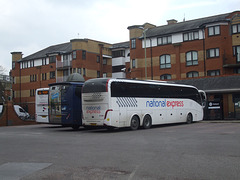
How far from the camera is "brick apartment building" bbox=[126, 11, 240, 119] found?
31.8 metres

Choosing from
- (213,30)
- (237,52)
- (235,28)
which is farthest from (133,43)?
(237,52)

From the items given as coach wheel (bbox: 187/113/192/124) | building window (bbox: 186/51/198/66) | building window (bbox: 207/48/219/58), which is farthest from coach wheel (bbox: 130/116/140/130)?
building window (bbox: 186/51/198/66)

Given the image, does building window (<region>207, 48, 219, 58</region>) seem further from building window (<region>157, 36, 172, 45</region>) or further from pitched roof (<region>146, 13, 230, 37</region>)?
building window (<region>157, 36, 172, 45</region>)

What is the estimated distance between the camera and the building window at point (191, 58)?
4035cm

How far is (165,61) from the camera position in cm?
4291

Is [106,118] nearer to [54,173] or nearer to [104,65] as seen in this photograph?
[54,173]

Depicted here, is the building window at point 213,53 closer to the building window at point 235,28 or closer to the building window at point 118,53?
the building window at point 235,28

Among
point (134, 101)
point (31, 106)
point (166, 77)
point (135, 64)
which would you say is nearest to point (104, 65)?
point (135, 64)

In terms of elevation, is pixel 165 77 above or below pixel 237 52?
below

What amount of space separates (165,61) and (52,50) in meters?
24.8

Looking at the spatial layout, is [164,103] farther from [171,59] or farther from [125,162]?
[171,59]

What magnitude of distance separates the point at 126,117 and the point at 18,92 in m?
46.7

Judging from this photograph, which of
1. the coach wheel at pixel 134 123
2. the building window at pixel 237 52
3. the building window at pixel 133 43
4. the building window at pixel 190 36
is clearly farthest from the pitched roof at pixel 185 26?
the coach wheel at pixel 134 123

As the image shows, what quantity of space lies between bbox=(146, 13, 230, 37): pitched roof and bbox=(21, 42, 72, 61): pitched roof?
16.2m
